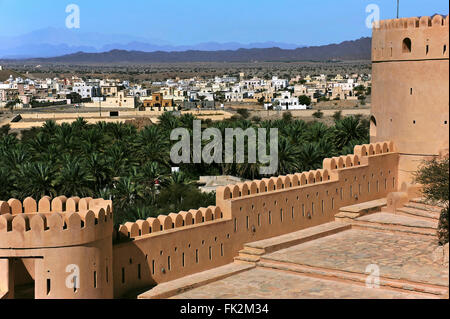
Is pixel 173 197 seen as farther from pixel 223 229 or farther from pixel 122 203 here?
pixel 223 229

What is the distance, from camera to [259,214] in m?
16.9

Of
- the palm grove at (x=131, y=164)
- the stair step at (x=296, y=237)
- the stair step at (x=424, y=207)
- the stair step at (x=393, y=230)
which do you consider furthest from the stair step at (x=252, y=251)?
the stair step at (x=424, y=207)

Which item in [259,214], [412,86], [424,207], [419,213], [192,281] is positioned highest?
[412,86]

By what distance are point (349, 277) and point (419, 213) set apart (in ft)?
16.9

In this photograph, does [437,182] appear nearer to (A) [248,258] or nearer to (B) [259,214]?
(B) [259,214]

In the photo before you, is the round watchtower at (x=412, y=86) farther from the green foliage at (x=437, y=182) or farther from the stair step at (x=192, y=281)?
the stair step at (x=192, y=281)

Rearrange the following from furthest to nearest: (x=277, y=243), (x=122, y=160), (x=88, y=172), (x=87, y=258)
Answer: (x=122, y=160)
(x=88, y=172)
(x=277, y=243)
(x=87, y=258)

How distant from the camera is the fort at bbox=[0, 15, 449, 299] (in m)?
12.2

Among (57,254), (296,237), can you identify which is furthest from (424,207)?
(57,254)

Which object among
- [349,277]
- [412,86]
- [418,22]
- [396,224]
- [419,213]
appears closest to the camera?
[349,277]

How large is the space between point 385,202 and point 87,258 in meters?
10.3

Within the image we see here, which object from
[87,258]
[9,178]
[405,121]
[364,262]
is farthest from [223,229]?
[9,178]

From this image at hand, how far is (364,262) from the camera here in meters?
15.5
